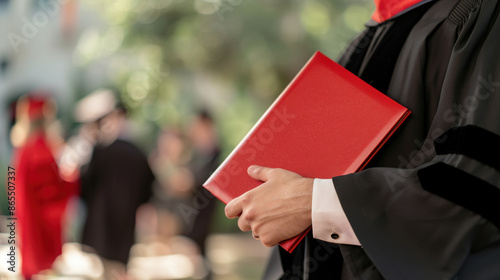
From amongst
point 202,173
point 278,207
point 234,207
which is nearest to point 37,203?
point 202,173

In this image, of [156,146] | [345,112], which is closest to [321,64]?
[345,112]

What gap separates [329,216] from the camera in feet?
3.83

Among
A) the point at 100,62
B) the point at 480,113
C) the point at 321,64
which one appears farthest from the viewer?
the point at 100,62

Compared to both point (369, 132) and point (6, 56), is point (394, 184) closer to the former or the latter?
point (369, 132)

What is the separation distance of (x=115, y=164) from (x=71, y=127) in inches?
184

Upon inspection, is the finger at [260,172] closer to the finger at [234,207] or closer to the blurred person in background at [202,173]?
the finger at [234,207]

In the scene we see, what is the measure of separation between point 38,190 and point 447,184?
4.57 meters

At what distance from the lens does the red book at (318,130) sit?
1.28m

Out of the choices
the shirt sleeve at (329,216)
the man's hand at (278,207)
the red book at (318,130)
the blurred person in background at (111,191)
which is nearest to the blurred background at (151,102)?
the blurred person in background at (111,191)

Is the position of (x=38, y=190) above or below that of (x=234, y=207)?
below

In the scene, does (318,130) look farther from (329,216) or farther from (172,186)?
(172,186)

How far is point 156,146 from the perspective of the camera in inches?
375

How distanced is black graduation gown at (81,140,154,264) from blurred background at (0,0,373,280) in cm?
1

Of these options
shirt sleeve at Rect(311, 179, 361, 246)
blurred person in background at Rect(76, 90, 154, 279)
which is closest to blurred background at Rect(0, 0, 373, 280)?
blurred person in background at Rect(76, 90, 154, 279)
